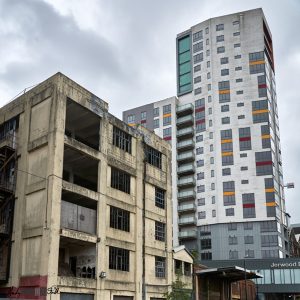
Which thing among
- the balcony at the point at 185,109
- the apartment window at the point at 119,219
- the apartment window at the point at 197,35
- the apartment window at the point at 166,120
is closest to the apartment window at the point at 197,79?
the balcony at the point at 185,109

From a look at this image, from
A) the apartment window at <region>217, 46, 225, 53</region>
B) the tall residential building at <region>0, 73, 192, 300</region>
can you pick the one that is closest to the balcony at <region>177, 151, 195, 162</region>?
the apartment window at <region>217, 46, 225, 53</region>

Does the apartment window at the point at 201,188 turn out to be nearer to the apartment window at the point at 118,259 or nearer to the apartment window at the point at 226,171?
the apartment window at the point at 226,171

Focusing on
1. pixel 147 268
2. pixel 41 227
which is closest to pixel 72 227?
pixel 41 227

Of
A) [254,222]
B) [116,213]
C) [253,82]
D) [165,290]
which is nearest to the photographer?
[116,213]

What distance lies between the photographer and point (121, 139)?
4900 centimetres

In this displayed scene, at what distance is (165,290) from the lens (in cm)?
5100

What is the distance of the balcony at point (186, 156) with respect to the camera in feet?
396

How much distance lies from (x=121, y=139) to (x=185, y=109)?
77.0 metres

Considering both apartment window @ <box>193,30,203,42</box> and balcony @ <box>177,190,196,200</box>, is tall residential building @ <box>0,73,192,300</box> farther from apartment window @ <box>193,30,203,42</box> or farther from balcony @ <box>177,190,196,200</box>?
apartment window @ <box>193,30,203,42</box>

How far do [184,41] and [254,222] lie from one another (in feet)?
178

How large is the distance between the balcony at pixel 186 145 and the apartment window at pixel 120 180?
243 ft

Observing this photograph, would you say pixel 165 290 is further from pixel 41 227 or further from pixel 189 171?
pixel 189 171

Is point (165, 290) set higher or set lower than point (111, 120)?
lower

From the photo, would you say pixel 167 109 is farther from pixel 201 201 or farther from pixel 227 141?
pixel 201 201
